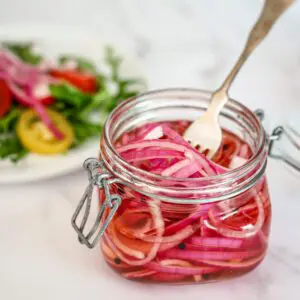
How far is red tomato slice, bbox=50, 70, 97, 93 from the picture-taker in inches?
51.1

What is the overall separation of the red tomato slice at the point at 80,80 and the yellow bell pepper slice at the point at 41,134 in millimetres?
91

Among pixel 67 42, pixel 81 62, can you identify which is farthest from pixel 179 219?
pixel 67 42

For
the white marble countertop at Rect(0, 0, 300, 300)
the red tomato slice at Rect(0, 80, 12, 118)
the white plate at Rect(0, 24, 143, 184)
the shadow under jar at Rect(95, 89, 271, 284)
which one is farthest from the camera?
the white plate at Rect(0, 24, 143, 184)

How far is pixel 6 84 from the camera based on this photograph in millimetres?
1268

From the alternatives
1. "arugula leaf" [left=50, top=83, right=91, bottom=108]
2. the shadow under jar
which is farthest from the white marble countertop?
"arugula leaf" [left=50, top=83, right=91, bottom=108]

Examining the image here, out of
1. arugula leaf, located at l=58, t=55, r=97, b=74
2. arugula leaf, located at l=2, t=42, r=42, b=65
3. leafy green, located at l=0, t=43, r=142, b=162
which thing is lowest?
leafy green, located at l=0, t=43, r=142, b=162

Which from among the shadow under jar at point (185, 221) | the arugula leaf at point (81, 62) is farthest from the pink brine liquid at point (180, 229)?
the arugula leaf at point (81, 62)

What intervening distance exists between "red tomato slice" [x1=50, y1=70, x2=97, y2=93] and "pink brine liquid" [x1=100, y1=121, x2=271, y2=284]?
506 mm

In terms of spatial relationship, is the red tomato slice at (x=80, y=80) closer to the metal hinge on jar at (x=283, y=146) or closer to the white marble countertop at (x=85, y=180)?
the white marble countertop at (x=85, y=180)

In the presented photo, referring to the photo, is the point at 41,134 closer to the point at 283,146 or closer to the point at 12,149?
the point at 12,149

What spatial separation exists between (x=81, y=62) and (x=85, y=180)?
0.41 metres

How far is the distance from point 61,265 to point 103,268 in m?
0.06

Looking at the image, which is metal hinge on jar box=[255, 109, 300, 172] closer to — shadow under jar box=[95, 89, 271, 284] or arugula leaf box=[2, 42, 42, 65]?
shadow under jar box=[95, 89, 271, 284]

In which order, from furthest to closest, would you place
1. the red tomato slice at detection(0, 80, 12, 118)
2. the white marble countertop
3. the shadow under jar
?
the red tomato slice at detection(0, 80, 12, 118), the white marble countertop, the shadow under jar
